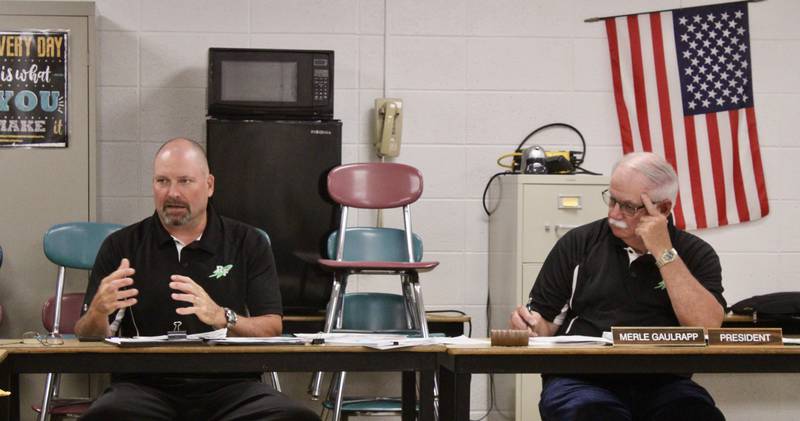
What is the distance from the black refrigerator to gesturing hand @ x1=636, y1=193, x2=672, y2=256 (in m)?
2.06

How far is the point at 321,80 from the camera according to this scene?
16.0ft

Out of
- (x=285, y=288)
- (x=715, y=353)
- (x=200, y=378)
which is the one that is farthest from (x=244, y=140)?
(x=715, y=353)

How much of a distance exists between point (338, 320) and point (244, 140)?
98 cm

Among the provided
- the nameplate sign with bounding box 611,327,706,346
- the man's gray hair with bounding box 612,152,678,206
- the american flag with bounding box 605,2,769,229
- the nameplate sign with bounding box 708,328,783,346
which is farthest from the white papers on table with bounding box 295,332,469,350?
the american flag with bounding box 605,2,769,229

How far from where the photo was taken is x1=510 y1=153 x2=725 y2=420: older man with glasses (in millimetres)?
2965

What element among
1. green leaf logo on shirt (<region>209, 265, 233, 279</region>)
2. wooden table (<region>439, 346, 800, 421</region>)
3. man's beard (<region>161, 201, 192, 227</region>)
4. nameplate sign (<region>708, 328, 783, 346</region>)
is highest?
man's beard (<region>161, 201, 192, 227</region>)

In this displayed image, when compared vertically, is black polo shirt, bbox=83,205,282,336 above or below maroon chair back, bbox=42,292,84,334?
above

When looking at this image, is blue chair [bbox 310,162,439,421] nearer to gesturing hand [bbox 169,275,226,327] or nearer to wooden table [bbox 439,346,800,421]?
gesturing hand [bbox 169,275,226,327]

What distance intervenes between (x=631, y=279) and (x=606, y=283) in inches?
3.1

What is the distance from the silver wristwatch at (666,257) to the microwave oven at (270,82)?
2.23 m

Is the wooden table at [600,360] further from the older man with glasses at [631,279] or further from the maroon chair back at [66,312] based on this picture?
the maroon chair back at [66,312]

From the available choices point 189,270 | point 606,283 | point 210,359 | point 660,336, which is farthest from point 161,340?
point 606,283

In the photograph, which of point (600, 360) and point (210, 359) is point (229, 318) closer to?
point (210, 359)

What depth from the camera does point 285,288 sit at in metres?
4.92
